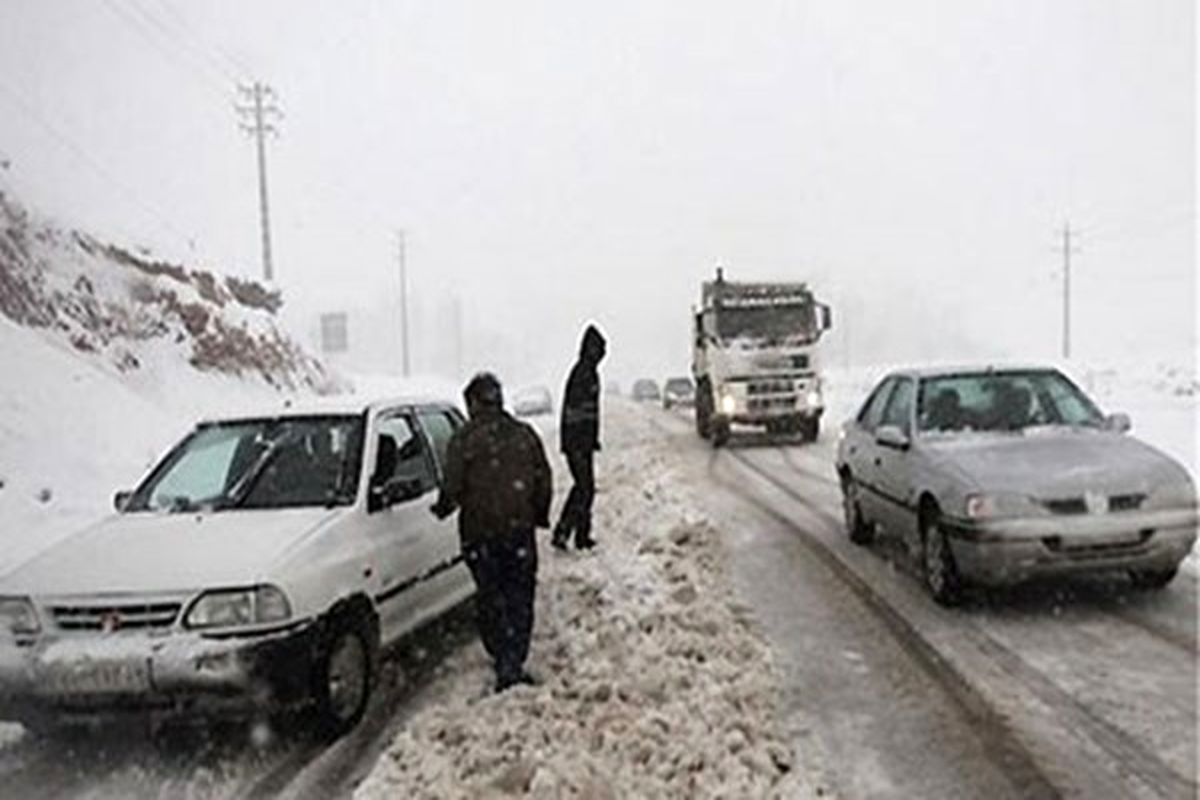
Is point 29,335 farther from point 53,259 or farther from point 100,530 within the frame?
point 100,530

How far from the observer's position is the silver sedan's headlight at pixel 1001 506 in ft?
25.1

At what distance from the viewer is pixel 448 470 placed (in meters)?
6.63

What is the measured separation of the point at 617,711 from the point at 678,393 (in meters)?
45.9

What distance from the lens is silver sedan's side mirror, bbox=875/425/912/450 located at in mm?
9016

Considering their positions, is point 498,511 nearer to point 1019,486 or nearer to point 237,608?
point 237,608

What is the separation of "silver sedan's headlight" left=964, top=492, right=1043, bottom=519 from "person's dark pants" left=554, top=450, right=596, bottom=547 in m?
3.97

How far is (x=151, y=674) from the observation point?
5492mm

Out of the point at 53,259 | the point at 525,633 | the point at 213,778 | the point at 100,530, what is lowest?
the point at 213,778

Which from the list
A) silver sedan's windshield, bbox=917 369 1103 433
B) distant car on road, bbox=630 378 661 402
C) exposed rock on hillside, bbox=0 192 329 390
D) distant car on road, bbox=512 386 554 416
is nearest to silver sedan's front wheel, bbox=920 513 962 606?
silver sedan's windshield, bbox=917 369 1103 433

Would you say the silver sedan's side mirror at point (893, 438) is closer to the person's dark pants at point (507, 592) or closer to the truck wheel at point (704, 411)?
the person's dark pants at point (507, 592)

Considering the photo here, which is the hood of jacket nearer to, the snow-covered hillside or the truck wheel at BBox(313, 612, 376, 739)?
the truck wheel at BBox(313, 612, 376, 739)

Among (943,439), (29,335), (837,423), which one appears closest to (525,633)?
(943,439)

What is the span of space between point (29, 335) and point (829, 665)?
63.2ft

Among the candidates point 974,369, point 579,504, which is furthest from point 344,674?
point 974,369
